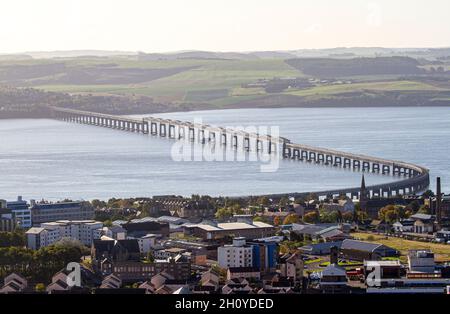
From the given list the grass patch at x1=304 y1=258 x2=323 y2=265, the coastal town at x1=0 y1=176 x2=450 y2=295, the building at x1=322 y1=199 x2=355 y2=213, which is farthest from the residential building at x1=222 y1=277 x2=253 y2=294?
the building at x1=322 y1=199 x2=355 y2=213

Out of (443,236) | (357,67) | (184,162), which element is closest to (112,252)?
(443,236)

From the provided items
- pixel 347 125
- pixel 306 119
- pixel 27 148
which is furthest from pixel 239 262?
pixel 306 119

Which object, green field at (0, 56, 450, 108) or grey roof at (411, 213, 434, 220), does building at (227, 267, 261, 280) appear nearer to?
grey roof at (411, 213, 434, 220)

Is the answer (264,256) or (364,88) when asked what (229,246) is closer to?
(264,256)
